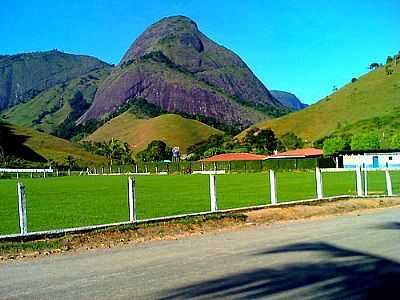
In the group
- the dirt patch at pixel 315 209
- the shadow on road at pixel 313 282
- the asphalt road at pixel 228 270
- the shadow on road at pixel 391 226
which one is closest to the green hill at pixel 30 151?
the dirt patch at pixel 315 209

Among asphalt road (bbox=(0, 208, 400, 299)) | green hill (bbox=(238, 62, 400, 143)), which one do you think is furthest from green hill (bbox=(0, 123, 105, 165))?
asphalt road (bbox=(0, 208, 400, 299))

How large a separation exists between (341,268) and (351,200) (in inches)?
602

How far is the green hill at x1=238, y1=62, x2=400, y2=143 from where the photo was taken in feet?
508

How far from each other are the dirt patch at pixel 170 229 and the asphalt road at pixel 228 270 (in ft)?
3.51

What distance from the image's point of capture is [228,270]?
31.8ft

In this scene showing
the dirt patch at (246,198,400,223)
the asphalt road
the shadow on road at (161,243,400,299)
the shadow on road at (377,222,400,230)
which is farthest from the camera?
the dirt patch at (246,198,400,223)

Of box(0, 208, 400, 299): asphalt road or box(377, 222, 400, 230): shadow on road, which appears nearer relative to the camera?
box(0, 208, 400, 299): asphalt road

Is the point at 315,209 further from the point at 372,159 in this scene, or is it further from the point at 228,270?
the point at 372,159

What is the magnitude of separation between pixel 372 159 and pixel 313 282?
102 metres

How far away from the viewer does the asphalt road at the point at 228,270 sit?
26.7ft

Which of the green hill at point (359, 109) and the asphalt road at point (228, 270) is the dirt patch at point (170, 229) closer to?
the asphalt road at point (228, 270)

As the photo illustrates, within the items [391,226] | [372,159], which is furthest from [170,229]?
[372,159]

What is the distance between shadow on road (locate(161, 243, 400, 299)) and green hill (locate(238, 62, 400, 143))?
451 ft

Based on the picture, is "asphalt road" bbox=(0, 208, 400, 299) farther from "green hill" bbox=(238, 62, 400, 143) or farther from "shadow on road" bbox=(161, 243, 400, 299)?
"green hill" bbox=(238, 62, 400, 143)
